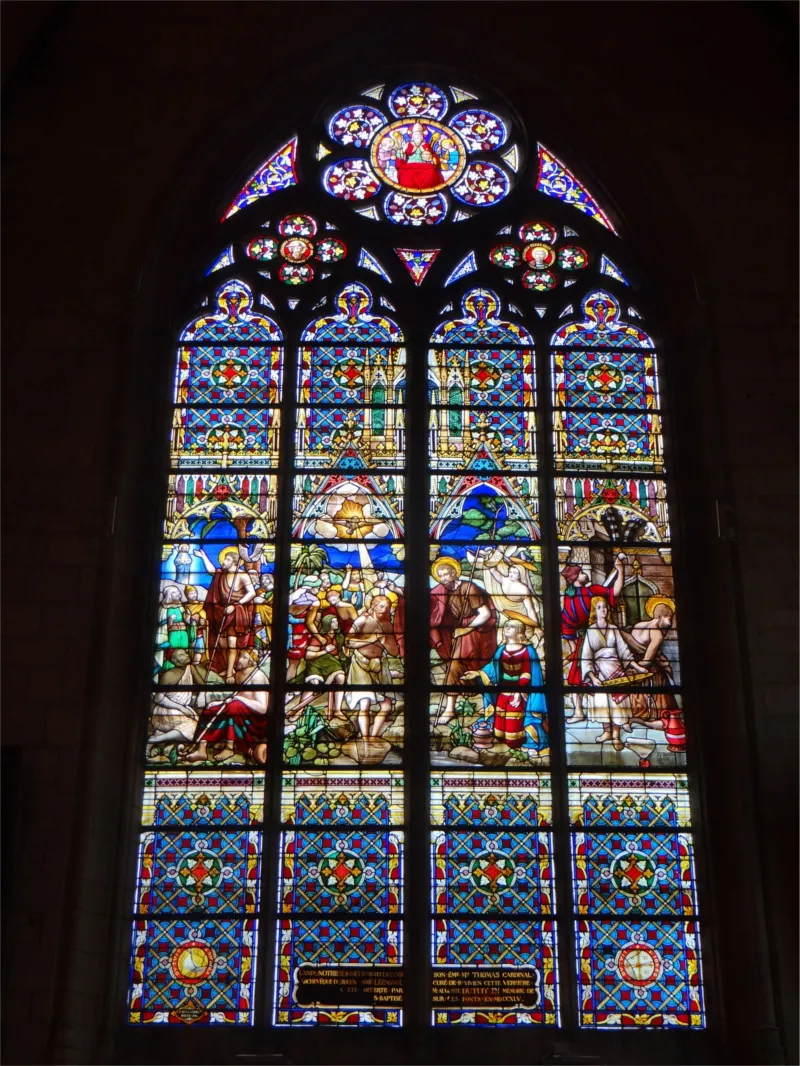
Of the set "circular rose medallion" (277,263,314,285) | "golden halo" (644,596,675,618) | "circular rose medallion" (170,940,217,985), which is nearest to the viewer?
"circular rose medallion" (170,940,217,985)

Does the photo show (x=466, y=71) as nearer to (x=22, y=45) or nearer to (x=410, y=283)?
(x=410, y=283)

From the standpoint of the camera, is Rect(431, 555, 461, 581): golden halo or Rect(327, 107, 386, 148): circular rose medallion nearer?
Rect(431, 555, 461, 581): golden halo

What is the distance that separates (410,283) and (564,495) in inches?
69.0

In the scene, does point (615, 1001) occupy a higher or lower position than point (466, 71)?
lower

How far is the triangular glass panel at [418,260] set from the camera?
9367 millimetres

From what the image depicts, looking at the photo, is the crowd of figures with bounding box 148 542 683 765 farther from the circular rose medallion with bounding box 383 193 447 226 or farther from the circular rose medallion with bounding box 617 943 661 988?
the circular rose medallion with bounding box 383 193 447 226

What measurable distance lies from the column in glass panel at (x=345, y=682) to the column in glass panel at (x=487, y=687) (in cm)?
24

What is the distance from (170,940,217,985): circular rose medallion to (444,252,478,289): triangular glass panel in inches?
170

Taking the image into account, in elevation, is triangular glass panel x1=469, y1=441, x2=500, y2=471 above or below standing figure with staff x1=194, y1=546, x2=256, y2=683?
above

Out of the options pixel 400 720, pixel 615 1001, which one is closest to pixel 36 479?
pixel 400 720

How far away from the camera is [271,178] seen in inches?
380

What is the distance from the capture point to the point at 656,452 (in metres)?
8.82

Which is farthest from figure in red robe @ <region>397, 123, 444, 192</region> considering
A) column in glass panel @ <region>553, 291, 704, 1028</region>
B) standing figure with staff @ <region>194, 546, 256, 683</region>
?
standing figure with staff @ <region>194, 546, 256, 683</region>

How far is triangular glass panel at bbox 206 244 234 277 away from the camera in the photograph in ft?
30.7
